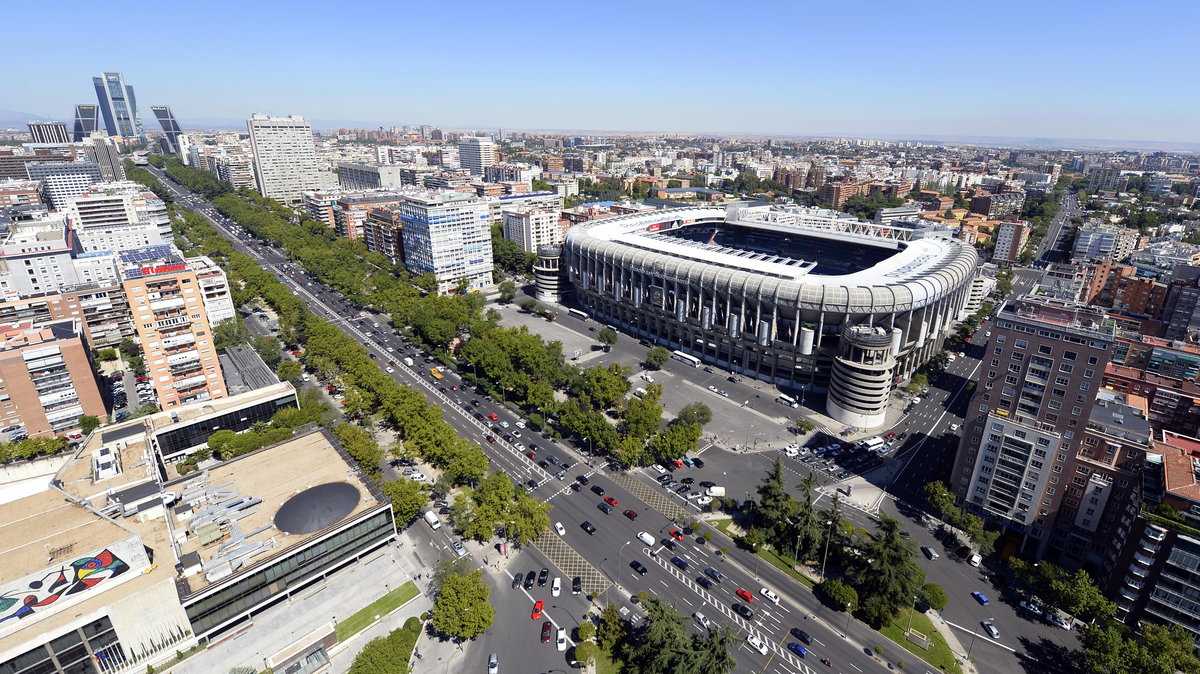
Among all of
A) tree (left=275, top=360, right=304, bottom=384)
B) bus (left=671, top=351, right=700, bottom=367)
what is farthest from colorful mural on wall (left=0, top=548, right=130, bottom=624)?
bus (left=671, top=351, right=700, bottom=367)

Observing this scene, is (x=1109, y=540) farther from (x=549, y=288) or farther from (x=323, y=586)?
(x=549, y=288)

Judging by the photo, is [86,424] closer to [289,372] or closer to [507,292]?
[289,372]

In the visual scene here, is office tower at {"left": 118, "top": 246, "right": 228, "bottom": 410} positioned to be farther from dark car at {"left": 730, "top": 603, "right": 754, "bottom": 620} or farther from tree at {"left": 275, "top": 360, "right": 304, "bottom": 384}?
dark car at {"left": 730, "top": 603, "right": 754, "bottom": 620}

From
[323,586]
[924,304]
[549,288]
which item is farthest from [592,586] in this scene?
[549,288]

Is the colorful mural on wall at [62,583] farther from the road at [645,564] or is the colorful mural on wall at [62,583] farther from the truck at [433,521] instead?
the road at [645,564]

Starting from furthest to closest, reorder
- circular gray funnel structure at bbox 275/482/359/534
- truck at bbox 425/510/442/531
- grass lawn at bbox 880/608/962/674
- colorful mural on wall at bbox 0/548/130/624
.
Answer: truck at bbox 425/510/442/531
circular gray funnel structure at bbox 275/482/359/534
grass lawn at bbox 880/608/962/674
colorful mural on wall at bbox 0/548/130/624

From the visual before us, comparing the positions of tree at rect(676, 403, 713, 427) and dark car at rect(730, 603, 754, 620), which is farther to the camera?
tree at rect(676, 403, 713, 427)
